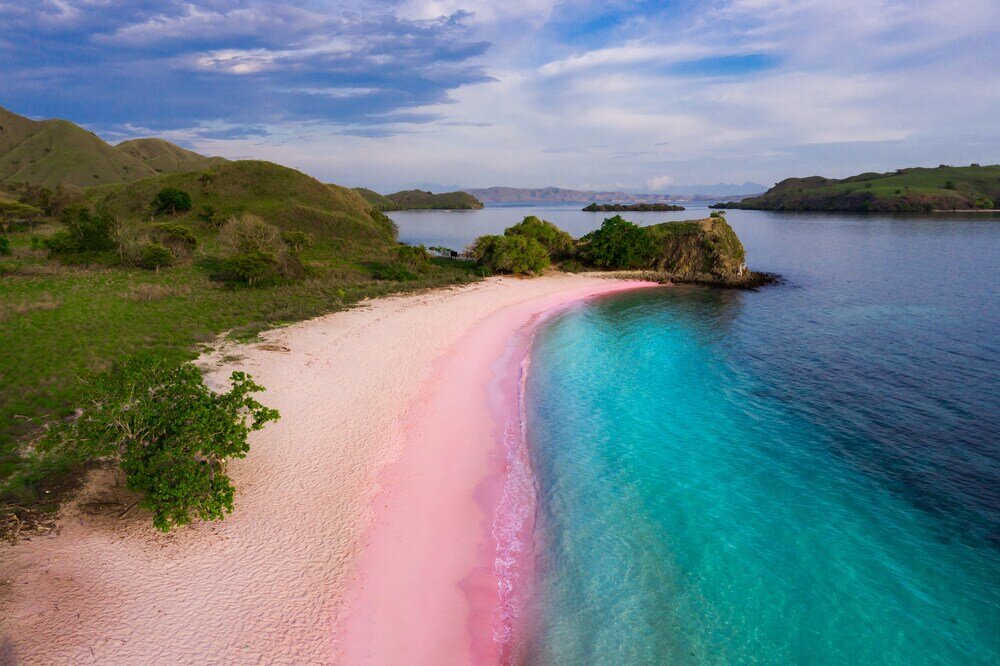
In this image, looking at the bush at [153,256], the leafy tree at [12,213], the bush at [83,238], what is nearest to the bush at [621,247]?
the bush at [153,256]

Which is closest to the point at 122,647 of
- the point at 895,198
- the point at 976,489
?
the point at 976,489

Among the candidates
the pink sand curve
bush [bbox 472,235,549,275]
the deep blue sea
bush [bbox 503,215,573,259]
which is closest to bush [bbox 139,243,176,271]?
bush [bbox 472,235,549,275]

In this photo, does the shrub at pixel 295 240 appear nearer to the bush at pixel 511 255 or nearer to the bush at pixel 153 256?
the bush at pixel 153 256

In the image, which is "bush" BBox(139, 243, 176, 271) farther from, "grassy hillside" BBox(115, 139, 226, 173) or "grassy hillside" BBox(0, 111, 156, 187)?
"grassy hillside" BBox(115, 139, 226, 173)

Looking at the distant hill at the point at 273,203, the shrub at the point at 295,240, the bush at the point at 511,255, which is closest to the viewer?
the shrub at the point at 295,240

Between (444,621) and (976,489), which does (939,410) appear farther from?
(444,621)

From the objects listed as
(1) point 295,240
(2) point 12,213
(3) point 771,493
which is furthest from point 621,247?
(2) point 12,213

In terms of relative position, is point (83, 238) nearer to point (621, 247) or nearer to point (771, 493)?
point (771, 493)
